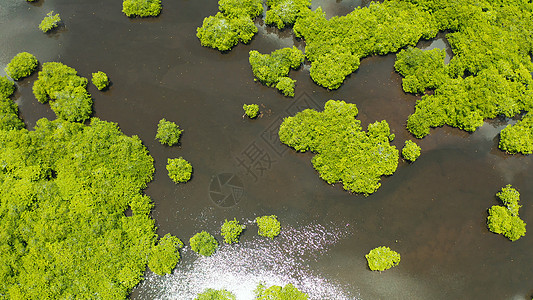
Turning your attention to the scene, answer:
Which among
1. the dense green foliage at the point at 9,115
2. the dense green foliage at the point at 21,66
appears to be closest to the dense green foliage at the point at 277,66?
the dense green foliage at the point at 21,66

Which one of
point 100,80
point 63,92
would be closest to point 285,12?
point 100,80

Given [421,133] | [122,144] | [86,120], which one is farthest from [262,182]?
[86,120]

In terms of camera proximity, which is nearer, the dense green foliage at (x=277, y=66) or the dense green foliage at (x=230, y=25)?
the dense green foliage at (x=277, y=66)

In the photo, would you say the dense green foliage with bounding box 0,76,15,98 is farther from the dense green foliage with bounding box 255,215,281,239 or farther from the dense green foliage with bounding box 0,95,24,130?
the dense green foliage with bounding box 255,215,281,239

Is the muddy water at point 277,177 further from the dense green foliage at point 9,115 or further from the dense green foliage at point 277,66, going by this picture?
the dense green foliage at point 277,66

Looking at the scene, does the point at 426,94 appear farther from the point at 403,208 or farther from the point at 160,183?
the point at 160,183
